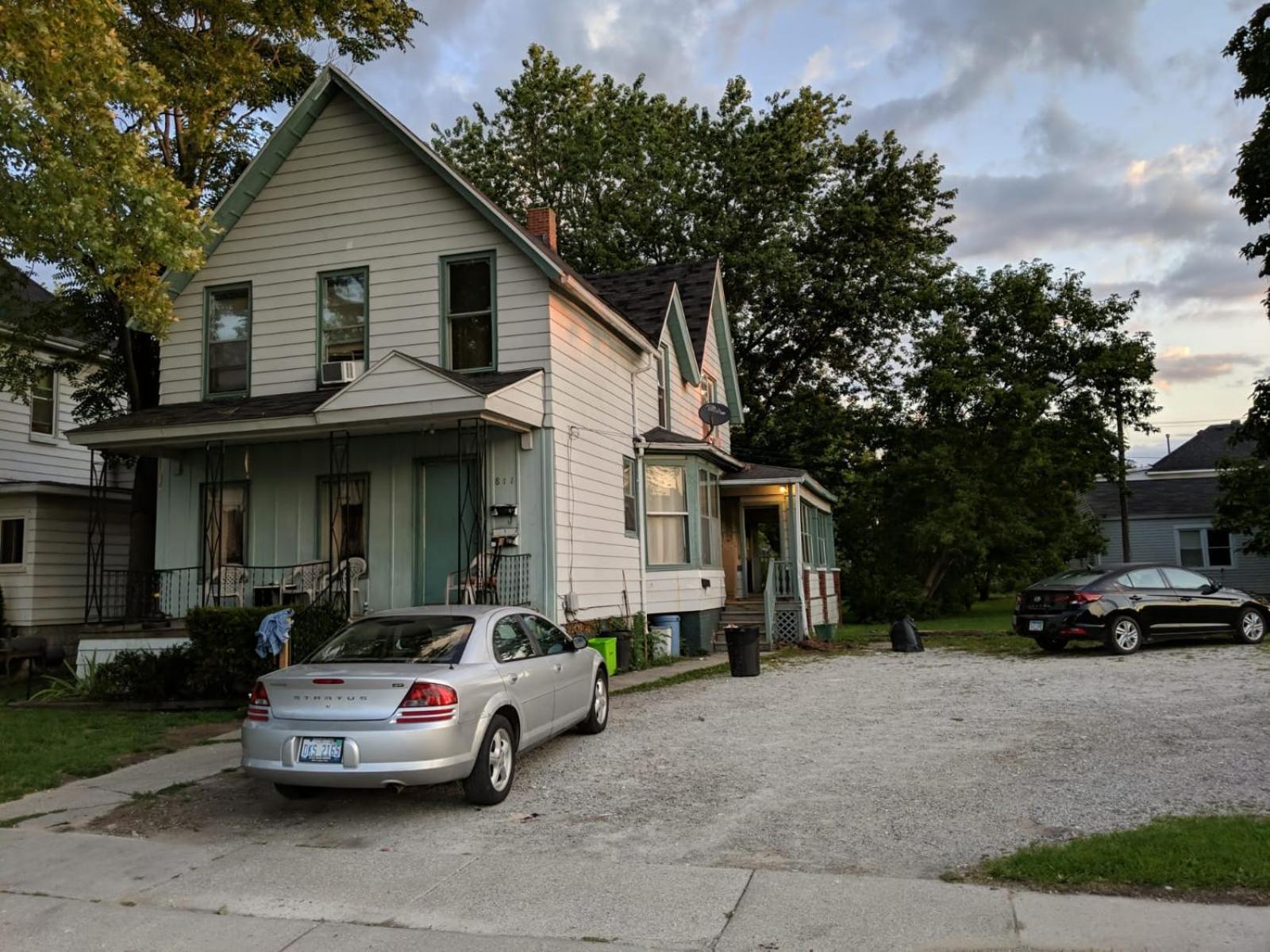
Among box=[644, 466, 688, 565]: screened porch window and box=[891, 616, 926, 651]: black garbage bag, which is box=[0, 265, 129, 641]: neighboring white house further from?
box=[891, 616, 926, 651]: black garbage bag

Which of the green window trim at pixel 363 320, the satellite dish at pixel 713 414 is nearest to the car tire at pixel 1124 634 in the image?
the satellite dish at pixel 713 414

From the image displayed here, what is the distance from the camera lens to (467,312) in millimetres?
15297

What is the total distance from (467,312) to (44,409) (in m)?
13.4

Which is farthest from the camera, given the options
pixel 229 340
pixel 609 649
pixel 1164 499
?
pixel 1164 499

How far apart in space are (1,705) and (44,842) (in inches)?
328

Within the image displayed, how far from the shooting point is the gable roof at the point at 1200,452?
40.2m

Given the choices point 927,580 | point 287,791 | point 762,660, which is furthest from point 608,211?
point 287,791

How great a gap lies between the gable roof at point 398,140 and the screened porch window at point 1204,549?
29637 millimetres

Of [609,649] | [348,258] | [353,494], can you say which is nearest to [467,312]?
[348,258]

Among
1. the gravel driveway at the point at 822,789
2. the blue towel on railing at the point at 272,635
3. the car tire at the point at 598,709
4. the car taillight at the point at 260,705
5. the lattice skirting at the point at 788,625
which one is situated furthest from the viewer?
the lattice skirting at the point at 788,625

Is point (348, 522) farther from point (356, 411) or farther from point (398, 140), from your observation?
point (398, 140)

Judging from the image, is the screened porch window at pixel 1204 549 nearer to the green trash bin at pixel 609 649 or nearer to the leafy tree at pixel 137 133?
the green trash bin at pixel 609 649

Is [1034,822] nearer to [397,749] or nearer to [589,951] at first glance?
[589,951]

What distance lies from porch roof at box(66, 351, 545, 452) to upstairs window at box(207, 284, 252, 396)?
0.61m
